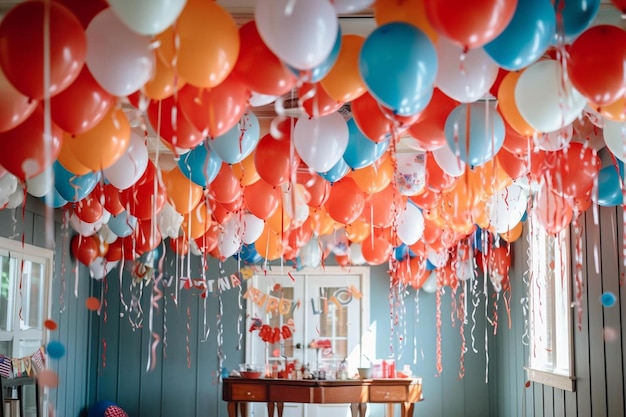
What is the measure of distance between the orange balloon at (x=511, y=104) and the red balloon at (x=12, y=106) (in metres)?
1.91

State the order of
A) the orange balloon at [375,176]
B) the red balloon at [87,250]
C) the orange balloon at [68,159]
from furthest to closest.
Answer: the red balloon at [87,250] < the orange balloon at [375,176] < the orange balloon at [68,159]

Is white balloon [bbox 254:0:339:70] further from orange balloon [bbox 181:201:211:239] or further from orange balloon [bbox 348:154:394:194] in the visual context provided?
orange balloon [bbox 181:201:211:239]

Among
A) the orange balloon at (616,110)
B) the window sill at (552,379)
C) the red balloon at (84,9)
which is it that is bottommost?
the window sill at (552,379)

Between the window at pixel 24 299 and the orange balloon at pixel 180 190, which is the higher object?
the orange balloon at pixel 180 190

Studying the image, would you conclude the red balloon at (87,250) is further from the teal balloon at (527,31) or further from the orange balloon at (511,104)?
the teal balloon at (527,31)

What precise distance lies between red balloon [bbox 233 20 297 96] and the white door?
516 cm

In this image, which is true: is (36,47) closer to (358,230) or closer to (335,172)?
(335,172)

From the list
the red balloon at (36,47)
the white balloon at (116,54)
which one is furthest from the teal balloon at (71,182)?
the red balloon at (36,47)

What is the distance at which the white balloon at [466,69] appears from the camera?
9.86ft

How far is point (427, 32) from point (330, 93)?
0.46 metres

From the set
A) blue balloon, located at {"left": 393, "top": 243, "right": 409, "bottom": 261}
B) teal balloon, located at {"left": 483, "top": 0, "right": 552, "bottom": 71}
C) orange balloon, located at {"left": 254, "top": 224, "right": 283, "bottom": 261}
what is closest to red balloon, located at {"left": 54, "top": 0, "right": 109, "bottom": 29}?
teal balloon, located at {"left": 483, "top": 0, "right": 552, "bottom": 71}

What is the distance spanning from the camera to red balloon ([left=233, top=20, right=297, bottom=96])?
2916 mm

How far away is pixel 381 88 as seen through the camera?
265 centimetres

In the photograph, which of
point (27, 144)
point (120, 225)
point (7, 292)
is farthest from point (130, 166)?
point (7, 292)
